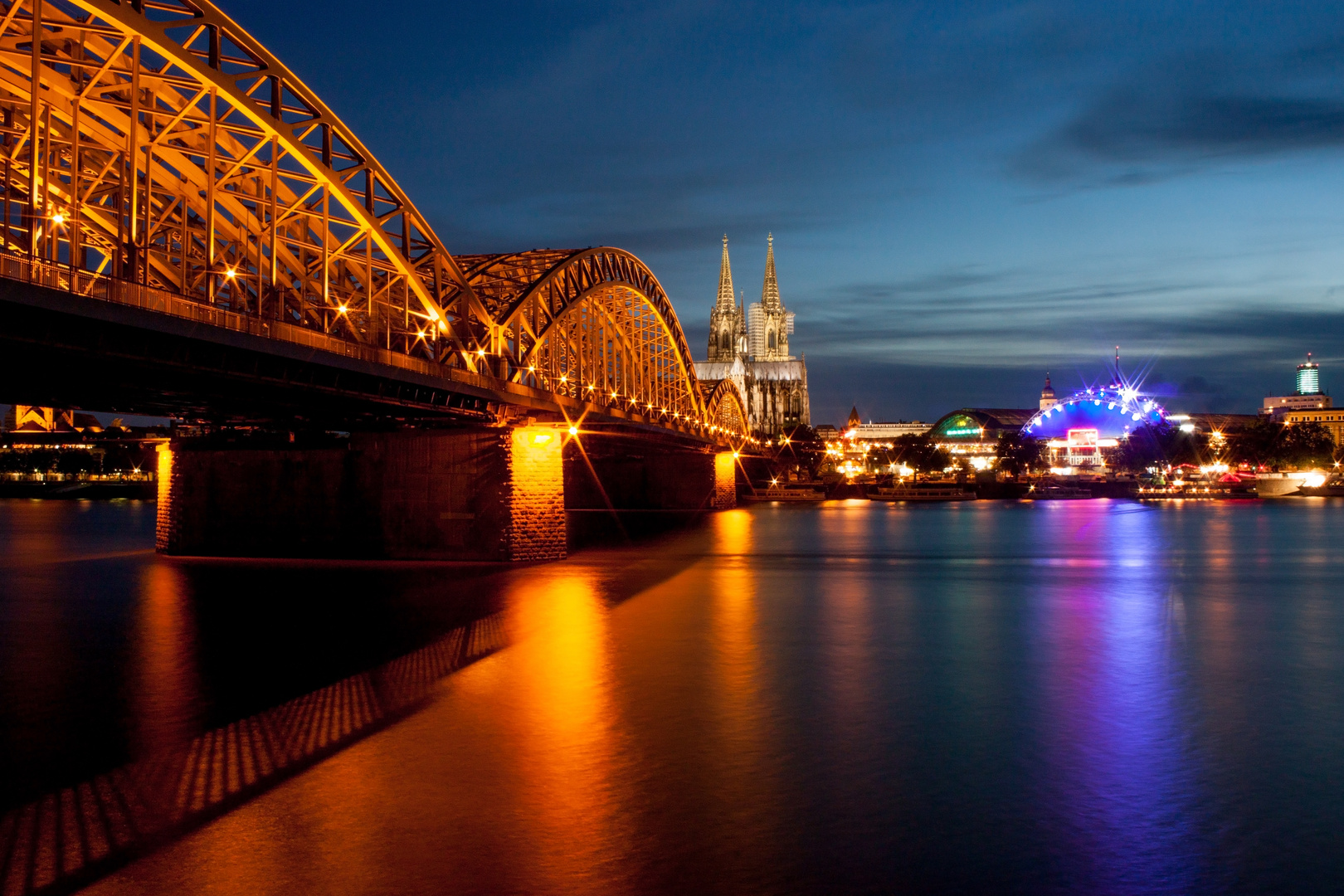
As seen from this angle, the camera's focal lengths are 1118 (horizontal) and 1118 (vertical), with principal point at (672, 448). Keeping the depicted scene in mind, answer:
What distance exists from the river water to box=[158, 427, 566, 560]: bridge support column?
689 centimetres

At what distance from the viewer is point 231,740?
57.6 ft

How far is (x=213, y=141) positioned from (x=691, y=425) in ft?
229

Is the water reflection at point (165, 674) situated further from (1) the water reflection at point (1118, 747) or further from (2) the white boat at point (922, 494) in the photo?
(2) the white boat at point (922, 494)

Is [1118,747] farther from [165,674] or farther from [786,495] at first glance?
[786,495]

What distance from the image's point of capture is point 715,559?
54312 millimetres

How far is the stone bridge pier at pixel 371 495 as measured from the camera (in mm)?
46094

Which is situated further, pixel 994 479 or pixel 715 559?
pixel 994 479

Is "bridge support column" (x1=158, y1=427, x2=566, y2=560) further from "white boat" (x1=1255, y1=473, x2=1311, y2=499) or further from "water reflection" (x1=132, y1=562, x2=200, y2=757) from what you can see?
"white boat" (x1=1255, y1=473, x2=1311, y2=499)

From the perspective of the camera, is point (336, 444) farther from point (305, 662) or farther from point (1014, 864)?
point (1014, 864)

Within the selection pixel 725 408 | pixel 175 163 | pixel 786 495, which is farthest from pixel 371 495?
pixel 725 408

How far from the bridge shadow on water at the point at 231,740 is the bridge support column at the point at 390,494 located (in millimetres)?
7047

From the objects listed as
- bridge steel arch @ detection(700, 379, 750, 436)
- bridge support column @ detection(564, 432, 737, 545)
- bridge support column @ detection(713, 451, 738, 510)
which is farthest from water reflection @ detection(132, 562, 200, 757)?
bridge steel arch @ detection(700, 379, 750, 436)

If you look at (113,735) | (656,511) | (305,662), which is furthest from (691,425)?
(113,735)

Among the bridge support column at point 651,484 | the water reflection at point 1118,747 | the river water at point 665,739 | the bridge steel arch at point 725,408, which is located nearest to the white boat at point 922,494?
the bridge steel arch at point 725,408
